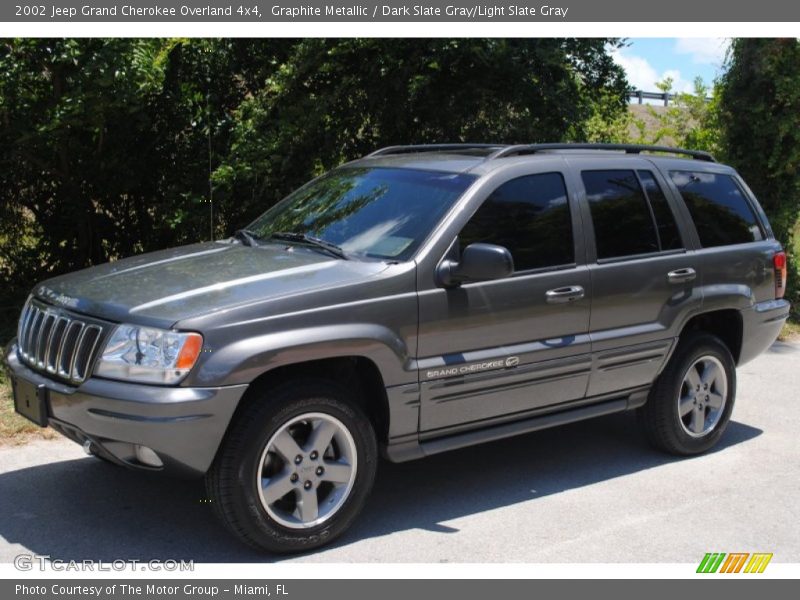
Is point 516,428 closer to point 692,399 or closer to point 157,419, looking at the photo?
point 692,399

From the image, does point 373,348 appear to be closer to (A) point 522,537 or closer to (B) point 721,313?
(A) point 522,537

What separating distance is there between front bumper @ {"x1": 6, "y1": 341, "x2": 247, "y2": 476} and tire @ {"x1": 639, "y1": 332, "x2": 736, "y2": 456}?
2.98m

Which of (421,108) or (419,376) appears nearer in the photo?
(419,376)

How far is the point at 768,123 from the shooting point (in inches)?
427

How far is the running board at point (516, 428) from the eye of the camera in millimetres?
4891

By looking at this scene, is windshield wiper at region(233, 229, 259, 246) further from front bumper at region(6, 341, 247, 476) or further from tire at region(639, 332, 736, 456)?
tire at region(639, 332, 736, 456)

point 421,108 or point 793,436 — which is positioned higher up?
point 421,108

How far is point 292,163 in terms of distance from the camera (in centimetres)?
905

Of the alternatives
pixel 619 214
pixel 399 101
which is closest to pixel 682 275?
pixel 619 214

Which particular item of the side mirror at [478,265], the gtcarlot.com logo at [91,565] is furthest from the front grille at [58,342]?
the side mirror at [478,265]

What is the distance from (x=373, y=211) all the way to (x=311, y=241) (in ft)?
1.27

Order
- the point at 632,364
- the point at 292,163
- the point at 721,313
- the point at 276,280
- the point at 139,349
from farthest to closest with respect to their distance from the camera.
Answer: the point at 292,163 < the point at 721,313 < the point at 632,364 < the point at 276,280 < the point at 139,349

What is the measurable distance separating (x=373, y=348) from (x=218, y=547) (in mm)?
1224

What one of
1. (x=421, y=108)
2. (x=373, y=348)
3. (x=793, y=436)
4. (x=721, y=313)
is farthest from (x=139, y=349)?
→ (x=421, y=108)
